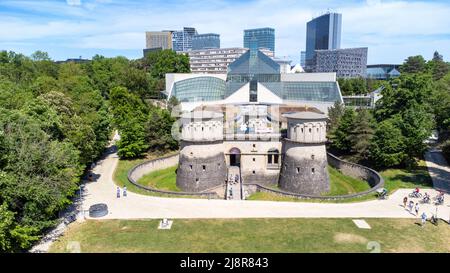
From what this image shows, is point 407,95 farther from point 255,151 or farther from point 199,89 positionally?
point 199,89

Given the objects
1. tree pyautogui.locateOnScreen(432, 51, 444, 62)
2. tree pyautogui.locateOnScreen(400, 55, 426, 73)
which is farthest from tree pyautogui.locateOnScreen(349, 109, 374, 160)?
tree pyautogui.locateOnScreen(432, 51, 444, 62)

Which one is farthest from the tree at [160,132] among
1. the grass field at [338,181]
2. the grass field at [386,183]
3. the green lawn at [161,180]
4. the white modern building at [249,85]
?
the white modern building at [249,85]

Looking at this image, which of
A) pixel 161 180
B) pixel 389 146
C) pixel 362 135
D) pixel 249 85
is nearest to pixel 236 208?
pixel 161 180

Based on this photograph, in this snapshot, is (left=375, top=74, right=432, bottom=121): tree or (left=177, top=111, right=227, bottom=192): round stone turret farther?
(left=375, top=74, right=432, bottom=121): tree

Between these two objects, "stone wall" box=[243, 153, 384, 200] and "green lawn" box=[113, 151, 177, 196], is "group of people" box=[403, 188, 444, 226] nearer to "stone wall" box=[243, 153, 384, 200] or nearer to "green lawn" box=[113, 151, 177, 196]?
"stone wall" box=[243, 153, 384, 200]

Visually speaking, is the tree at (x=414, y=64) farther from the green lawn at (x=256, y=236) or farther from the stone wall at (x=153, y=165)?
the green lawn at (x=256, y=236)

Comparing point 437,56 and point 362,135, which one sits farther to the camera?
point 437,56

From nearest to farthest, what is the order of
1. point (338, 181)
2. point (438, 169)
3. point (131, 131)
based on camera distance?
point (438, 169) < point (338, 181) < point (131, 131)
